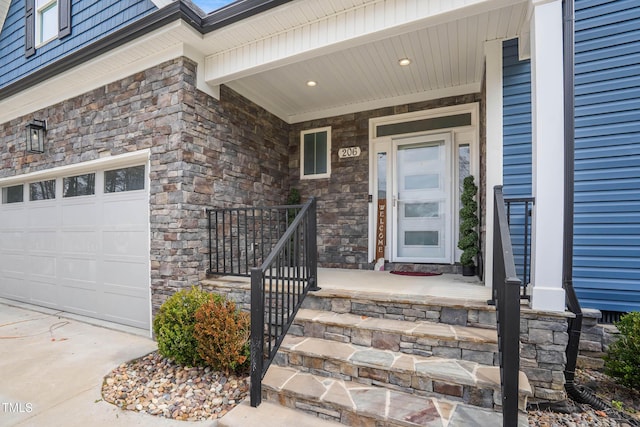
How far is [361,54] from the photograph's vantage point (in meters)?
3.60

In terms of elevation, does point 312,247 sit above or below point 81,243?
above

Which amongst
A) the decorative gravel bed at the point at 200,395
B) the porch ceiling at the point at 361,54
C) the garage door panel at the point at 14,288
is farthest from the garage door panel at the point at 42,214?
the porch ceiling at the point at 361,54

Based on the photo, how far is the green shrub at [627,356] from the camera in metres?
2.27

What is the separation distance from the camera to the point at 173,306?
2953mm

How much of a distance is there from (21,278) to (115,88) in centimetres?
372

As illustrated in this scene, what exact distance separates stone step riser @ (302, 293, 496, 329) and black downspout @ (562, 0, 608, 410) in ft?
1.91

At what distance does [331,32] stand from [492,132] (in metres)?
1.88

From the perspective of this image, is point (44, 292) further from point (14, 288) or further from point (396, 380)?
point (396, 380)

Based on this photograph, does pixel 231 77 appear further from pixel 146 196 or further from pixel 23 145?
pixel 23 145

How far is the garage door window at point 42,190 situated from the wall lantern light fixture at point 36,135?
0.49m

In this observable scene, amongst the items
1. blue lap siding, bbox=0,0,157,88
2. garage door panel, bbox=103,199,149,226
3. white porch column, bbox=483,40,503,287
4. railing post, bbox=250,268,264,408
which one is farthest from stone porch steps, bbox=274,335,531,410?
blue lap siding, bbox=0,0,157,88

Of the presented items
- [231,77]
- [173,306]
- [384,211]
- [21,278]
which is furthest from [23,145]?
[384,211]

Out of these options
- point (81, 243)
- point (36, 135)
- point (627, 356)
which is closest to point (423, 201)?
point (627, 356)

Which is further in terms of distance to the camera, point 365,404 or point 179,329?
point 179,329
